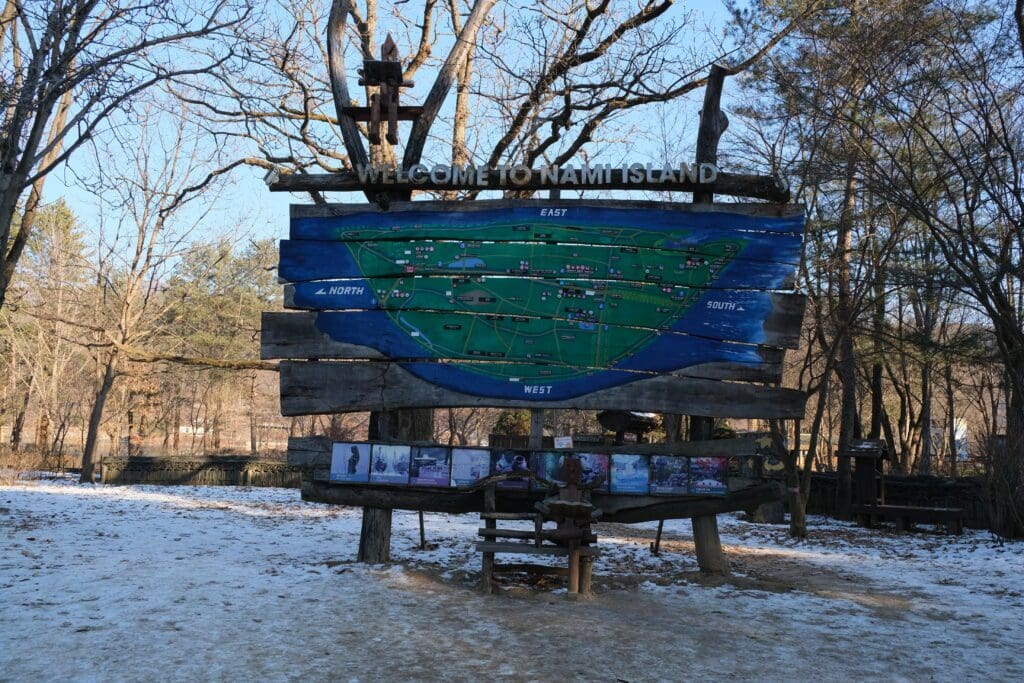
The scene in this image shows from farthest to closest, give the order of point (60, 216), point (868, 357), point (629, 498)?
point (60, 216)
point (868, 357)
point (629, 498)

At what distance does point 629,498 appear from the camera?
28.8ft

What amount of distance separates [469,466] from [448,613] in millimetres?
2019

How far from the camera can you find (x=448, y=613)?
716cm

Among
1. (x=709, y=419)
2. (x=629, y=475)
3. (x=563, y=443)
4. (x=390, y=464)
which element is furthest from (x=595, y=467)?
(x=390, y=464)

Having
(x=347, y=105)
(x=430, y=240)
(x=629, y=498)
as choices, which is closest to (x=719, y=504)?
(x=629, y=498)

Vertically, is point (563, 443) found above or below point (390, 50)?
below

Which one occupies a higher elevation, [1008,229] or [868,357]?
[1008,229]

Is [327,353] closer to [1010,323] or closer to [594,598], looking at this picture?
[594,598]

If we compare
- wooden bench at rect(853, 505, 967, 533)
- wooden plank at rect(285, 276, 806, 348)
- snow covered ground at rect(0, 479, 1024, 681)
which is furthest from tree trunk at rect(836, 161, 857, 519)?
wooden plank at rect(285, 276, 806, 348)

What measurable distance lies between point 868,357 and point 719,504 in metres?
15.1

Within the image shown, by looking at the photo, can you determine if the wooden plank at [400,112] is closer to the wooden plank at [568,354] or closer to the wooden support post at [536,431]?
the wooden plank at [568,354]

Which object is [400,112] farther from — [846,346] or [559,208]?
[846,346]

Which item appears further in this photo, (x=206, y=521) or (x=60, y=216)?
(x=60, y=216)

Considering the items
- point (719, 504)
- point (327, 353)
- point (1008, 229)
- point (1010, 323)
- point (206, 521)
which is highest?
point (1008, 229)
